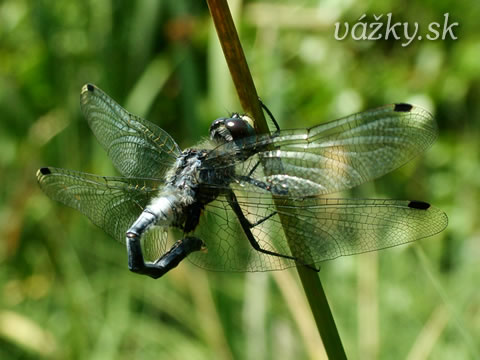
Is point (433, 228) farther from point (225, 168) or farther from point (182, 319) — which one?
point (182, 319)

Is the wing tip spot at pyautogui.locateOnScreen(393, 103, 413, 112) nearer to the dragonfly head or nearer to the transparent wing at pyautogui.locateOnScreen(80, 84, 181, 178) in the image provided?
the dragonfly head

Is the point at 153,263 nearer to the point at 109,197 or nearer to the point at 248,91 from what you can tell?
the point at 109,197

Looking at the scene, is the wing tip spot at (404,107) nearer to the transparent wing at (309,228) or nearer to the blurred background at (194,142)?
the transparent wing at (309,228)

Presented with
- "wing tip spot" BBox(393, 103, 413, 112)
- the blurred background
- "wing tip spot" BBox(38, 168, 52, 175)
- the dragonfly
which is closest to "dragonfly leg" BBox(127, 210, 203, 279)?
the dragonfly

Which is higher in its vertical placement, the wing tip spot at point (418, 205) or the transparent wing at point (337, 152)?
the transparent wing at point (337, 152)

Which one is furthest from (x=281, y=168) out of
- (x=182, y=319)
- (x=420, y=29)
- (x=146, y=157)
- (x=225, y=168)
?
(x=420, y=29)

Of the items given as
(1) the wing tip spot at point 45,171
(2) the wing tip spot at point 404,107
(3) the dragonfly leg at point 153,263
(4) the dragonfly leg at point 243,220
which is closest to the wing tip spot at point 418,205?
(2) the wing tip spot at point 404,107

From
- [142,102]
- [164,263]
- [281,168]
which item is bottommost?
[164,263]
